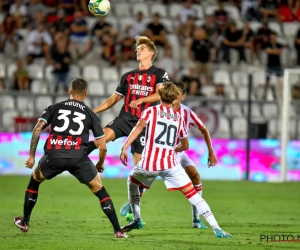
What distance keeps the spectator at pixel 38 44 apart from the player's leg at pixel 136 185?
455 inches

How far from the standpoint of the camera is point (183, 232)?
31.8 ft

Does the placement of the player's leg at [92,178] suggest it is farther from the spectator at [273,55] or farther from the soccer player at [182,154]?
the spectator at [273,55]

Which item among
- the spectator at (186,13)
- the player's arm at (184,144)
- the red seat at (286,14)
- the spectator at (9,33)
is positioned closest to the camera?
the player's arm at (184,144)

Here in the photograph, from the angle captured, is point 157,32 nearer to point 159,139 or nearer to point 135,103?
point 135,103

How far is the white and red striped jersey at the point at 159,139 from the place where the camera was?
891 centimetres

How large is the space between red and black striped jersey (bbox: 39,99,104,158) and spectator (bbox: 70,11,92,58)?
1219cm

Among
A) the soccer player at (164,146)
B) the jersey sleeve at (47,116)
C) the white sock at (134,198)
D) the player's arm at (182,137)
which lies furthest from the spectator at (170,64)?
the jersey sleeve at (47,116)

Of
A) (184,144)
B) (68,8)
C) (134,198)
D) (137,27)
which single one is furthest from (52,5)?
(134,198)

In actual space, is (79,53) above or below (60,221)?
above

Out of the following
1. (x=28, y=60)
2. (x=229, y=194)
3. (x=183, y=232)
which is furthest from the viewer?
(x=28, y=60)

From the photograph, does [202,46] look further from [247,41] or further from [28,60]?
[28,60]

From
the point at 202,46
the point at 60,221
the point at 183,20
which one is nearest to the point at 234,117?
the point at 202,46

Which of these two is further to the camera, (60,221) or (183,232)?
(60,221)

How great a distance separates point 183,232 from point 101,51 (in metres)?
12.2
